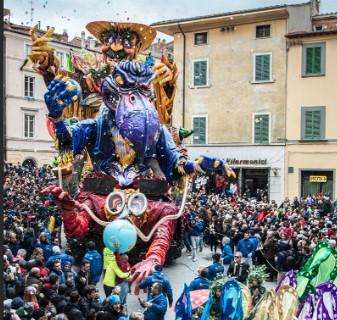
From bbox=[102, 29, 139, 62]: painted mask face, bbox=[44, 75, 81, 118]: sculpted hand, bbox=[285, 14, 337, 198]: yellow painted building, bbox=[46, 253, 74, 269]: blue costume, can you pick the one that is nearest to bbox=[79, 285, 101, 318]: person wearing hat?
bbox=[46, 253, 74, 269]: blue costume

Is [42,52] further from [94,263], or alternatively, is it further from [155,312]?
[155,312]

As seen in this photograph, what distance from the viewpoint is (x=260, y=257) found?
13414mm

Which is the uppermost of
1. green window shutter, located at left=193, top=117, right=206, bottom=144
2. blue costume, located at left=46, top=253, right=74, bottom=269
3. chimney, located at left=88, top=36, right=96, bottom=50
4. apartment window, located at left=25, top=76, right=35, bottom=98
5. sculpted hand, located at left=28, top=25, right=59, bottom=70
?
chimney, located at left=88, top=36, right=96, bottom=50

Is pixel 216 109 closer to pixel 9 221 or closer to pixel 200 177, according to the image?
pixel 200 177

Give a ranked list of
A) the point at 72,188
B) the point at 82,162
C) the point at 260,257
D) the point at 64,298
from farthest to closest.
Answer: the point at 82,162 < the point at 72,188 < the point at 260,257 < the point at 64,298

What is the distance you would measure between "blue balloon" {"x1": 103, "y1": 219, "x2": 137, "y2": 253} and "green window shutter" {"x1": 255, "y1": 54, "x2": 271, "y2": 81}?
20013 mm

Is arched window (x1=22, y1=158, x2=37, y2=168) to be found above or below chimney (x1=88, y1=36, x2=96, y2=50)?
below

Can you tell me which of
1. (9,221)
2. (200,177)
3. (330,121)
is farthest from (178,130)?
(330,121)

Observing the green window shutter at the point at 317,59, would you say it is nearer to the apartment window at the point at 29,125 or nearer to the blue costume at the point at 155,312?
the apartment window at the point at 29,125

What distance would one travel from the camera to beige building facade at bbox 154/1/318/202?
97.6 feet

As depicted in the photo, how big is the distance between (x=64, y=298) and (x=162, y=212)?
643 centimetres

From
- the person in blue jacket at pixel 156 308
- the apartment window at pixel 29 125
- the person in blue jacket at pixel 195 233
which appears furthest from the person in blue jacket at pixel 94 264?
the apartment window at pixel 29 125

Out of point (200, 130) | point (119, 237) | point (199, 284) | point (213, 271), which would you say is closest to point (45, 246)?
point (119, 237)

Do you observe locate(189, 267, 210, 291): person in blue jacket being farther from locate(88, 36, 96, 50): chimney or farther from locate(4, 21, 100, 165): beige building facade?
locate(88, 36, 96, 50): chimney
